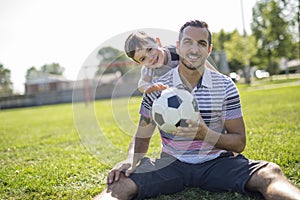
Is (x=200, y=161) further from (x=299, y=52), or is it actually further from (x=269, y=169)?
(x=299, y=52)

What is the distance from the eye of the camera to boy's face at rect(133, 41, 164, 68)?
3557mm

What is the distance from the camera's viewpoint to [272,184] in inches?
82.6

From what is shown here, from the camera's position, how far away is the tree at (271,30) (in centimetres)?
3450

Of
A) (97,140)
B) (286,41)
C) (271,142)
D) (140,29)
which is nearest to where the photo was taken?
(140,29)

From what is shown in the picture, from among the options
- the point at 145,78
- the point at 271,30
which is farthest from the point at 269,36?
the point at 145,78

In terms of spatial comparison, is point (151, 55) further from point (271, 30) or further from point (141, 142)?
point (271, 30)

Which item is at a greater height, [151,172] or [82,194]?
[151,172]

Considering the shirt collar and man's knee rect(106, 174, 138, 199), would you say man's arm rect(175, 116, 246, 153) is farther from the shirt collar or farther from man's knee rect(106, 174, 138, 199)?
man's knee rect(106, 174, 138, 199)

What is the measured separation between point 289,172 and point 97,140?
3.75 m

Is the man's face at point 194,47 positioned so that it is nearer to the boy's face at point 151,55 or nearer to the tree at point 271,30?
the boy's face at point 151,55

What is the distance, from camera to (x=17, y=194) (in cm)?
293

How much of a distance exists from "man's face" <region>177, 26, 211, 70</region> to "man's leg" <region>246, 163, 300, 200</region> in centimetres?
89

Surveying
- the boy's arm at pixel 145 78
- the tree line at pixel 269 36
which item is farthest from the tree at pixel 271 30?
the boy's arm at pixel 145 78

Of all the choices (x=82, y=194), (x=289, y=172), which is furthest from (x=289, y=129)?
(x=82, y=194)
